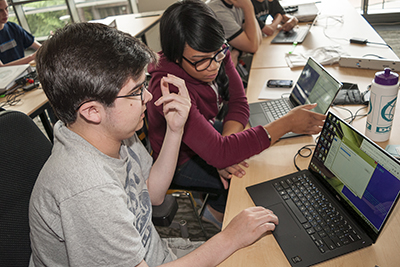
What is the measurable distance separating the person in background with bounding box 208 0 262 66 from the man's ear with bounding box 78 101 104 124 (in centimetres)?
159

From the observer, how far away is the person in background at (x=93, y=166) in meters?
0.72

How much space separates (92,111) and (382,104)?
928mm

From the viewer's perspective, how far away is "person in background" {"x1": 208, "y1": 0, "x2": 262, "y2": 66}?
7.13 ft

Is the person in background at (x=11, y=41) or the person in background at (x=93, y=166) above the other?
the person in background at (x=93, y=166)

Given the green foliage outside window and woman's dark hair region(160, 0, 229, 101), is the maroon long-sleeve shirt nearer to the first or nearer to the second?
woman's dark hair region(160, 0, 229, 101)

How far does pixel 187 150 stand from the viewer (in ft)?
4.91

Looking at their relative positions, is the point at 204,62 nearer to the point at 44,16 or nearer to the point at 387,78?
the point at 387,78

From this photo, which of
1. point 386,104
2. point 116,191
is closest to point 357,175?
point 386,104

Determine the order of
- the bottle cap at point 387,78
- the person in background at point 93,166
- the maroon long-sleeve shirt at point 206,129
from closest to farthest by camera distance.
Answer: the person in background at point 93,166 → the bottle cap at point 387,78 → the maroon long-sleeve shirt at point 206,129

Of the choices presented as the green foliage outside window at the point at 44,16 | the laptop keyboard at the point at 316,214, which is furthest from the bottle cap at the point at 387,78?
the green foliage outside window at the point at 44,16

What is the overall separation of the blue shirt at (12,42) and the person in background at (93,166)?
9.13 feet

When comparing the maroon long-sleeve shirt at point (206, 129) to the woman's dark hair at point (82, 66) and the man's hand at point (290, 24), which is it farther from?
the man's hand at point (290, 24)

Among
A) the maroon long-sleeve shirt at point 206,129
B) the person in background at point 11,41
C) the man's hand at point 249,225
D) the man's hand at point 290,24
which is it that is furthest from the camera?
the person in background at point 11,41

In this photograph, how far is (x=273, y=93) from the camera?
1635 mm
